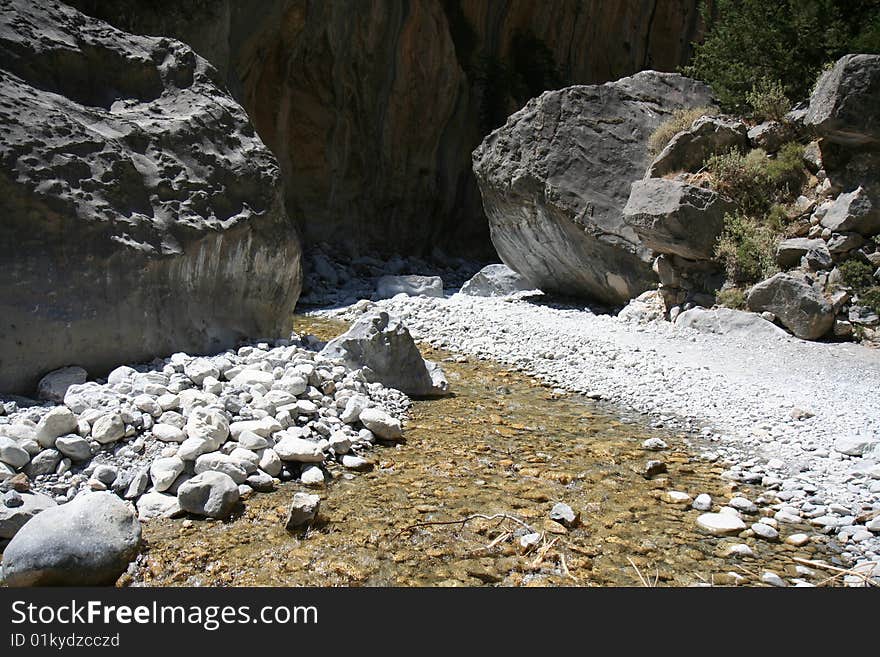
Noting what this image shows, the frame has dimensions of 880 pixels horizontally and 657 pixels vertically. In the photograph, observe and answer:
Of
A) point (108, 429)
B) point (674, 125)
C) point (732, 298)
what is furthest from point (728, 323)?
point (108, 429)

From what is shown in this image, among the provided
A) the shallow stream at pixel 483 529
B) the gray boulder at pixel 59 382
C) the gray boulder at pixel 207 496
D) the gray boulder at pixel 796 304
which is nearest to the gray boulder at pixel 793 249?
the gray boulder at pixel 796 304

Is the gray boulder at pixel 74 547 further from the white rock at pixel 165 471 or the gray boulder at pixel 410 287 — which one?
the gray boulder at pixel 410 287

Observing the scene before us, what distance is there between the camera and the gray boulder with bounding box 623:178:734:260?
947cm

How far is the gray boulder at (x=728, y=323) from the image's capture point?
8.09 meters

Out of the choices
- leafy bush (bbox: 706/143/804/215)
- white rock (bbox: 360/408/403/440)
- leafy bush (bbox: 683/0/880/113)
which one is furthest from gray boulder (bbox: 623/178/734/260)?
white rock (bbox: 360/408/403/440)

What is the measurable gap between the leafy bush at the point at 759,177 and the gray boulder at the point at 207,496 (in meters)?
8.16

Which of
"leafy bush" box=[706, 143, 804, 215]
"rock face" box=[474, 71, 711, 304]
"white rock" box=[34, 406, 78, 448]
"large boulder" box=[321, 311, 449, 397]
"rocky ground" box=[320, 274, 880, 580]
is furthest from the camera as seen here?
"rock face" box=[474, 71, 711, 304]

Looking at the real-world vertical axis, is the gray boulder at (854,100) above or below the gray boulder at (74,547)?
above

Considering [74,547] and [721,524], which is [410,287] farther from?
[74,547]

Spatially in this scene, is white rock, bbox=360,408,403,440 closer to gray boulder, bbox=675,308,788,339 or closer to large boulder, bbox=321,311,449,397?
large boulder, bbox=321,311,449,397

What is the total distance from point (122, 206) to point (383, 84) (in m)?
14.3

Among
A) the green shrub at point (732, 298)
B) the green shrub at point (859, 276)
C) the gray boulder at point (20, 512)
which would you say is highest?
the green shrub at point (859, 276)

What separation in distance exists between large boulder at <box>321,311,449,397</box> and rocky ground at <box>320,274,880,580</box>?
5.68ft

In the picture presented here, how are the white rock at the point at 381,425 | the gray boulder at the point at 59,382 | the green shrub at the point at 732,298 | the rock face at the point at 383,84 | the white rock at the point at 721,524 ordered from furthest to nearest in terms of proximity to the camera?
the rock face at the point at 383,84 < the green shrub at the point at 732,298 < the white rock at the point at 381,425 < the gray boulder at the point at 59,382 < the white rock at the point at 721,524
